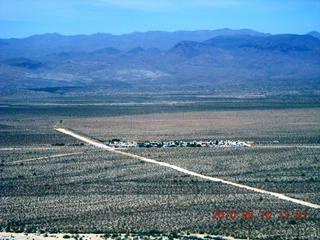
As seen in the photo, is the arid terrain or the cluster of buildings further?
the cluster of buildings

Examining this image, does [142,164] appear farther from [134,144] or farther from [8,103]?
[8,103]

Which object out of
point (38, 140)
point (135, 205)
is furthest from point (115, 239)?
point (38, 140)

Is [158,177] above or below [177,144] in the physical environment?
below
